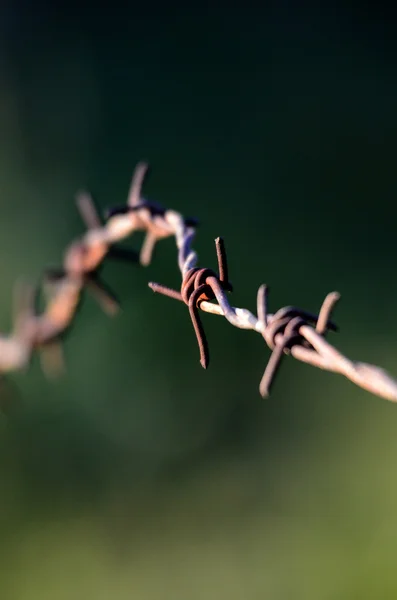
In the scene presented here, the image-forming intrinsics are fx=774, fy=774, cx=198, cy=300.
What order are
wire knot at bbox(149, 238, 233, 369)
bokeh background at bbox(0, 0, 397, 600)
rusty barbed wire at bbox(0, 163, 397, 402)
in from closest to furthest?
rusty barbed wire at bbox(0, 163, 397, 402) → wire knot at bbox(149, 238, 233, 369) → bokeh background at bbox(0, 0, 397, 600)

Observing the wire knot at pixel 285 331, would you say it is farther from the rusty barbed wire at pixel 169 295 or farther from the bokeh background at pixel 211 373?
the bokeh background at pixel 211 373

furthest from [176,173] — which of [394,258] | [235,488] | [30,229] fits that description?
[235,488]

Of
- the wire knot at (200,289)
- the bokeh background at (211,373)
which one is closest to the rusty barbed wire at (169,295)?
the wire knot at (200,289)

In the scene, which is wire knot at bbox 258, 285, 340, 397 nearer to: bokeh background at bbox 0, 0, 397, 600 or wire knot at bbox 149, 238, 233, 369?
wire knot at bbox 149, 238, 233, 369

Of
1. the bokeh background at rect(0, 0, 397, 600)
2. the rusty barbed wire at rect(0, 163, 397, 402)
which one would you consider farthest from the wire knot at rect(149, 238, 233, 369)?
the bokeh background at rect(0, 0, 397, 600)

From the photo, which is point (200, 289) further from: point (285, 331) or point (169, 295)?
point (285, 331)

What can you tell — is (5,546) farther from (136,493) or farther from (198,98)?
(198,98)

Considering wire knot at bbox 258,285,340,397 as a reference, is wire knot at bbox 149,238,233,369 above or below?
above
